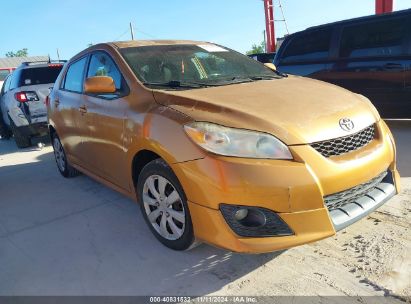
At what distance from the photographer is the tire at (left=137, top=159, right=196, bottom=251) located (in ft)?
8.66

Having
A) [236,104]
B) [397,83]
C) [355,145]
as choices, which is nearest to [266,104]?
[236,104]

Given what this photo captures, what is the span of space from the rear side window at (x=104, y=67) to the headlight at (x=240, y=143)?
4.09 feet

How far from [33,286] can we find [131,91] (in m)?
1.57

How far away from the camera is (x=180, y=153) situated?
2.48 meters

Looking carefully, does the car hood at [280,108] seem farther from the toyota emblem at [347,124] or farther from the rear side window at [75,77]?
the rear side window at [75,77]

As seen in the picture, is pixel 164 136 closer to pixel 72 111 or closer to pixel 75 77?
pixel 72 111

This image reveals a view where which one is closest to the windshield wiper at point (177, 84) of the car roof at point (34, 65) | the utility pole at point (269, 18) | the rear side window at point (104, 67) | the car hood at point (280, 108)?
the car hood at point (280, 108)

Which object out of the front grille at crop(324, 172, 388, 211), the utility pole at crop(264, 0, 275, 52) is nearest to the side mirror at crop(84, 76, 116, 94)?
the front grille at crop(324, 172, 388, 211)

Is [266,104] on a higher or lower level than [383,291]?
higher

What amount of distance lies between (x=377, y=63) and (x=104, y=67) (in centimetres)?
406

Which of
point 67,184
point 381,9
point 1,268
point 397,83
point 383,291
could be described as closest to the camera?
point 383,291

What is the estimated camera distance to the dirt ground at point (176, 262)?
7.91 feet

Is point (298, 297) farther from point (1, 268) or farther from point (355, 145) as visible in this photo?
point (1, 268)

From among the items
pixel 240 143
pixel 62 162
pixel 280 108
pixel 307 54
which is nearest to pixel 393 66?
pixel 307 54
